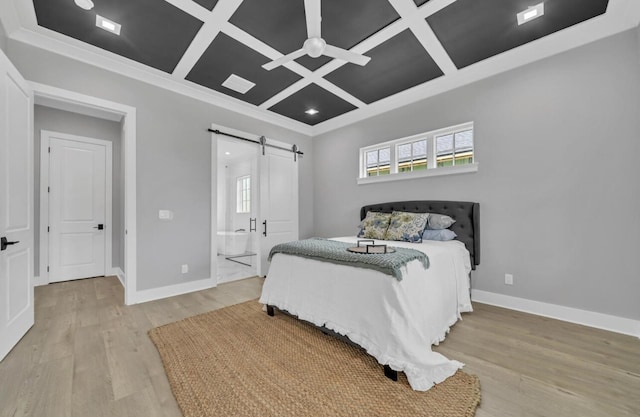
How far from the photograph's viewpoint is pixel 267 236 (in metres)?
4.51

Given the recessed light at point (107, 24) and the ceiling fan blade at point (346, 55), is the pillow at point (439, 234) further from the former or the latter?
the recessed light at point (107, 24)

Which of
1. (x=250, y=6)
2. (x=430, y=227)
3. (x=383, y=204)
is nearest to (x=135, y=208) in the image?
(x=250, y=6)

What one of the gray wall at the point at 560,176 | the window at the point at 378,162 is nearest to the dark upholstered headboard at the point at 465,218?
the gray wall at the point at 560,176

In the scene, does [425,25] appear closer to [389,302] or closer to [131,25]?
[389,302]

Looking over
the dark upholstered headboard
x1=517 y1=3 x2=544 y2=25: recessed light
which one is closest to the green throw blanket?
the dark upholstered headboard

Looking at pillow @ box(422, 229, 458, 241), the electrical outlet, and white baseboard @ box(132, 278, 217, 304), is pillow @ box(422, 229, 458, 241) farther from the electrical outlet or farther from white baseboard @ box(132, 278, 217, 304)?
white baseboard @ box(132, 278, 217, 304)

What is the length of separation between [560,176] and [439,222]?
4.03 ft

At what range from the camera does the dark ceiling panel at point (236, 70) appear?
2.77 meters

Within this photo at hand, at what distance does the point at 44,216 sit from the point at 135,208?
7.18ft

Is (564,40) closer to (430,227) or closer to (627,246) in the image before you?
(627,246)

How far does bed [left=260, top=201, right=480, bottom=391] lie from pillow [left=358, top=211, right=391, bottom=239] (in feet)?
2.49

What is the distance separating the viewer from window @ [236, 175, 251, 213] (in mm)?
7328

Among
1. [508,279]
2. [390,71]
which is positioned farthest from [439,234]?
[390,71]

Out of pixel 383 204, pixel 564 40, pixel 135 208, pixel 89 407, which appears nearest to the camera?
pixel 89 407
